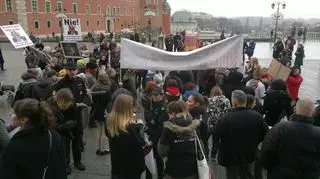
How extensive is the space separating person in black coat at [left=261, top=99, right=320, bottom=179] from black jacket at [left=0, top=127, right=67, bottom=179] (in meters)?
2.34

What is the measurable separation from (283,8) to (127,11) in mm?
57060

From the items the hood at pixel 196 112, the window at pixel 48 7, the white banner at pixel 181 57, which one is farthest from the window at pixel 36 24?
the hood at pixel 196 112

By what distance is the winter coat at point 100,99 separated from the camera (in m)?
6.33

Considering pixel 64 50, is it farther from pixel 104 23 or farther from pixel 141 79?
pixel 104 23

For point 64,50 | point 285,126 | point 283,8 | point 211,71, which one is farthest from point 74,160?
point 283,8

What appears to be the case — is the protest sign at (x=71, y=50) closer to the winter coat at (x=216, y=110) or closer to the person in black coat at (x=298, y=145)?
the winter coat at (x=216, y=110)

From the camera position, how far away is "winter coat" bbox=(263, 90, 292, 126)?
5741mm

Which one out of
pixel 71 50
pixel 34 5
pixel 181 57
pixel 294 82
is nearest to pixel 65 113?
pixel 181 57

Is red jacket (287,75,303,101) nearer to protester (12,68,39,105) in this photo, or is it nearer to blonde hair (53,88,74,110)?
blonde hair (53,88,74,110)

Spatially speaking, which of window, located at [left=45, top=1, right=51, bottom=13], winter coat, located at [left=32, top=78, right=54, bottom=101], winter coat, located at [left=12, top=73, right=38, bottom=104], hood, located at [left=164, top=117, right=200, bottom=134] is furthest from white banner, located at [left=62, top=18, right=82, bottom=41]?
window, located at [left=45, top=1, right=51, bottom=13]

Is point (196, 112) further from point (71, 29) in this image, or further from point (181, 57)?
point (71, 29)

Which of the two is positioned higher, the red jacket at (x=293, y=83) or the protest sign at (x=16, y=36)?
the protest sign at (x=16, y=36)

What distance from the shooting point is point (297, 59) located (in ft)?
54.6

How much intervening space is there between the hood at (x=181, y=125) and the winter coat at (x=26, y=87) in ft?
11.1
